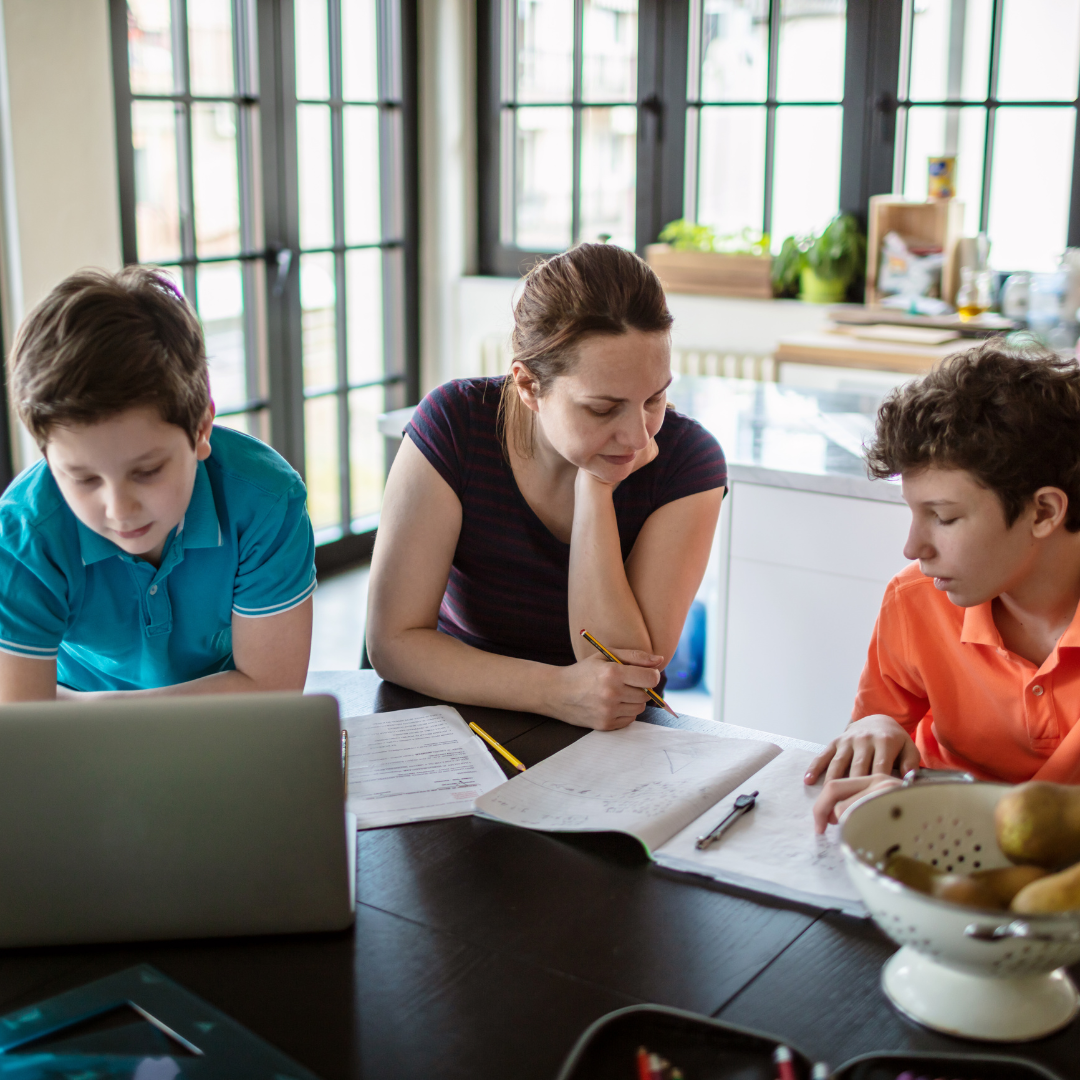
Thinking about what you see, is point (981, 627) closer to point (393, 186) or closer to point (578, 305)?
point (578, 305)

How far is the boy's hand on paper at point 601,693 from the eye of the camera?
1.34 metres

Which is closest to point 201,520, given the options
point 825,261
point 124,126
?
point 124,126

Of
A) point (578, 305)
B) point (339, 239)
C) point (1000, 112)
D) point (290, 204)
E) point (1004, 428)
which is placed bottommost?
point (1004, 428)

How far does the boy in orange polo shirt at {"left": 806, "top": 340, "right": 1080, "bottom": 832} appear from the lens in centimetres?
124

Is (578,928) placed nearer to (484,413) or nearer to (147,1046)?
(147,1046)

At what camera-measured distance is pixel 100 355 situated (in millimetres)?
Answer: 1132

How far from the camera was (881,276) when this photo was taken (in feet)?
12.7

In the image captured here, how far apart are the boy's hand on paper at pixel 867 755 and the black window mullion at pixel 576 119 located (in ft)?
11.6

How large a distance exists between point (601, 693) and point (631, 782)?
0.51 ft

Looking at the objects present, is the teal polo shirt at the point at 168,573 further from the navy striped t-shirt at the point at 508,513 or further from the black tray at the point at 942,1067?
the black tray at the point at 942,1067

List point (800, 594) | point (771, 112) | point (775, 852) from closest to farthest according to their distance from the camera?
point (775, 852), point (800, 594), point (771, 112)

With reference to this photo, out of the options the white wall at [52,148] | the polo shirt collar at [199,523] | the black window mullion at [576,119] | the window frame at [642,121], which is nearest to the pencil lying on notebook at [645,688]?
the polo shirt collar at [199,523]

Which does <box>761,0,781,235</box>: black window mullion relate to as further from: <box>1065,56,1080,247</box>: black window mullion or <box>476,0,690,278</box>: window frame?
<box>1065,56,1080,247</box>: black window mullion

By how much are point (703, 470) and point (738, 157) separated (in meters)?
2.90
